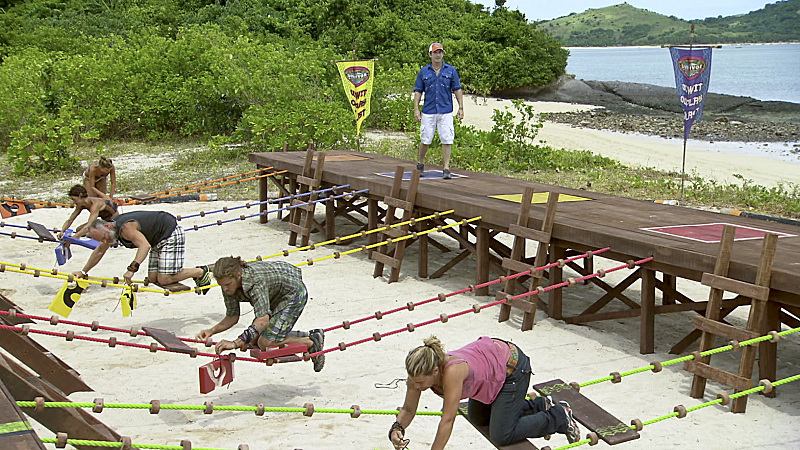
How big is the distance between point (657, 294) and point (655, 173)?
7730 millimetres

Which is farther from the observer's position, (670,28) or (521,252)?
(670,28)

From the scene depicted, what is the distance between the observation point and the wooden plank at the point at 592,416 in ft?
14.7

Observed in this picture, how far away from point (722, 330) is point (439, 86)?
548 cm

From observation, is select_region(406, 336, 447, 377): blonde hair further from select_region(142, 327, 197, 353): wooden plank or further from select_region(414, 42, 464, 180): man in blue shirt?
select_region(414, 42, 464, 180): man in blue shirt

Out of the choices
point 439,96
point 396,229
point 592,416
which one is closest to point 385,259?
point 396,229

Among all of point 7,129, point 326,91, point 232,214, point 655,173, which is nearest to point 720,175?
point 655,173

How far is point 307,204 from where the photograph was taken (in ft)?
34.8

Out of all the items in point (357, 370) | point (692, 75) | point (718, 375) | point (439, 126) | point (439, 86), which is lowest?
point (357, 370)

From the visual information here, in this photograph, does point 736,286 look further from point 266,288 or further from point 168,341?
point 168,341

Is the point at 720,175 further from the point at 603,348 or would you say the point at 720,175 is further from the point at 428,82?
the point at 603,348

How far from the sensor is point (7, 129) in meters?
18.5

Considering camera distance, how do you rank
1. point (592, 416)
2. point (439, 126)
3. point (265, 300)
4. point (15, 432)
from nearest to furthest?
point (15, 432) → point (592, 416) → point (265, 300) → point (439, 126)

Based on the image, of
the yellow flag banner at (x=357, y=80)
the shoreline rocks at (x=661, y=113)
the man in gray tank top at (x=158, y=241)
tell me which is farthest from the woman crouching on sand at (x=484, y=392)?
the shoreline rocks at (x=661, y=113)

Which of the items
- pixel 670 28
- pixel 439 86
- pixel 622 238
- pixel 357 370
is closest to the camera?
pixel 357 370
